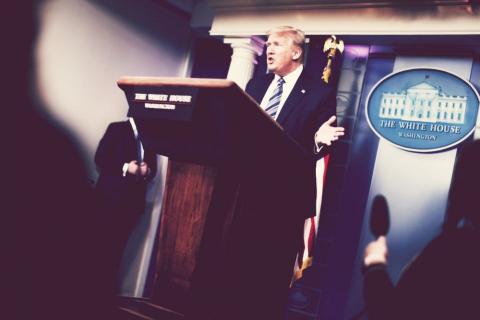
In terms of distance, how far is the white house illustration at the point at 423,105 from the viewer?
296cm

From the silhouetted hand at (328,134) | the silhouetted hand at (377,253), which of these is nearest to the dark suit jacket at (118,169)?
the silhouetted hand at (328,134)

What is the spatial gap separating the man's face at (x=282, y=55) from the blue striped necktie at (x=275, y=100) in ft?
0.20

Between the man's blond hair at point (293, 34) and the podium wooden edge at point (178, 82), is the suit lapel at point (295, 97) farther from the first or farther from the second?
the podium wooden edge at point (178, 82)

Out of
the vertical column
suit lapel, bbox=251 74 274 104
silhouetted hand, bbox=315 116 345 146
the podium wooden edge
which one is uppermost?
the vertical column

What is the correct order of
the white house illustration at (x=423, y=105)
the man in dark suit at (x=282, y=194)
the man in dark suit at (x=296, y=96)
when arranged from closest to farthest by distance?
1. the man in dark suit at (x=282, y=194)
2. the man in dark suit at (x=296, y=96)
3. the white house illustration at (x=423, y=105)

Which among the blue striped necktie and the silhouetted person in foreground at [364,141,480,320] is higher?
the blue striped necktie

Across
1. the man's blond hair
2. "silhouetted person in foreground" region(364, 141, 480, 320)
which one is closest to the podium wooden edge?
"silhouetted person in foreground" region(364, 141, 480, 320)

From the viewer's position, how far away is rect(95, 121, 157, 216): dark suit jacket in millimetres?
3504

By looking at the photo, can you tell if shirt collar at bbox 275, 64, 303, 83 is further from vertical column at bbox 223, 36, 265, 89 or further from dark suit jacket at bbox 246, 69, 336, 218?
vertical column at bbox 223, 36, 265, 89

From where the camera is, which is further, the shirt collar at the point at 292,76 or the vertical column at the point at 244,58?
the vertical column at the point at 244,58

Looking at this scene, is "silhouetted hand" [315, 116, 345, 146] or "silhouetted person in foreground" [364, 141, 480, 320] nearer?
"silhouetted person in foreground" [364, 141, 480, 320]

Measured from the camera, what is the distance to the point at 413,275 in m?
1.09

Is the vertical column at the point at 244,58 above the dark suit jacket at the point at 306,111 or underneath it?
above

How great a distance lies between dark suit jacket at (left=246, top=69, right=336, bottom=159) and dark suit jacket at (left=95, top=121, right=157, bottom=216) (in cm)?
178
